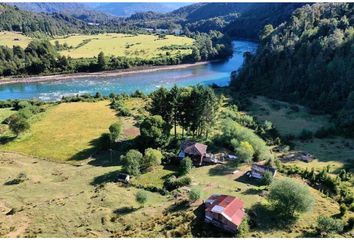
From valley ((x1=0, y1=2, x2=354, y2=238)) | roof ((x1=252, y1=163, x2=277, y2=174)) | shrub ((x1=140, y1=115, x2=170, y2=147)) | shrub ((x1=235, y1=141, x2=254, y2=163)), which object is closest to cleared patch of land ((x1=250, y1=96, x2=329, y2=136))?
valley ((x1=0, y1=2, x2=354, y2=238))

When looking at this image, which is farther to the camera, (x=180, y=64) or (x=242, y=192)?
(x=180, y=64)

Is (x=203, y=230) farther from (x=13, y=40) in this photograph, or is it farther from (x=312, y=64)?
(x=13, y=40)

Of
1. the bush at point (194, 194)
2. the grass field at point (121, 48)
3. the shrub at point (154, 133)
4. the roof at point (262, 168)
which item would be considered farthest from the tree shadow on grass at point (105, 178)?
the grass field at point (121, 48)

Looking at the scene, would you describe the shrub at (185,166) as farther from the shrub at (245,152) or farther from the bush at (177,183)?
the shrub at (245,152)

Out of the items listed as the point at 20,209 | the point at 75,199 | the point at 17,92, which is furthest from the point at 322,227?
the point at 17,92

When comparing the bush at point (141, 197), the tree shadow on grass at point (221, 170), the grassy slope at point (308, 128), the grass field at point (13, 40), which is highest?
the grass field at point (13, 40)

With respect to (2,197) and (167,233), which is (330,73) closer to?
(167,233)

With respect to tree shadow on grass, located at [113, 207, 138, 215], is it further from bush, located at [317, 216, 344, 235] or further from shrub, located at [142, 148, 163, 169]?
bush, located at [317, 216, 344, 235]
